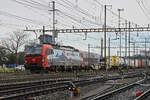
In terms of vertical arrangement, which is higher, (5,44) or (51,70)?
(5,44)

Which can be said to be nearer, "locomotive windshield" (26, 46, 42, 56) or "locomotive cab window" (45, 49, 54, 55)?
"locomotive windshield" (26, 46, 42, 56)

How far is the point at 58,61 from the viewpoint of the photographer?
33.4 m

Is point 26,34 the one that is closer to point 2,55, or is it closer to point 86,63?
point 2,55

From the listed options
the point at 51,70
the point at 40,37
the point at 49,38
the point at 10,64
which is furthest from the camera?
the point at 10,64

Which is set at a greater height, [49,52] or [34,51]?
[34,51]

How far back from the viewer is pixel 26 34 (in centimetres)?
6975

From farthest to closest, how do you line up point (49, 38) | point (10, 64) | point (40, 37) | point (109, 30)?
1. point (10, 64)
2. point (49, 38)
3. point (40, 37)
4. point (109, 30)

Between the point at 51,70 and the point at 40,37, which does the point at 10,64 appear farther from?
the point at 51,70

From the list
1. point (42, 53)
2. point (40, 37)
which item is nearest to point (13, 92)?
point (42, 53)

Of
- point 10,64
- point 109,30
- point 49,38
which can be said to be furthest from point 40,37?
point 10,64

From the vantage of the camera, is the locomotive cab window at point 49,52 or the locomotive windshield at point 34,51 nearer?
the locomotive windshield at point 34,51

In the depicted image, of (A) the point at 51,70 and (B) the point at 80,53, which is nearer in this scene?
(A) the point at 51,70

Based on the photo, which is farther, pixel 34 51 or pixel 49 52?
pixel 49 52

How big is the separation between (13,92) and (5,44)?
59038 mm
